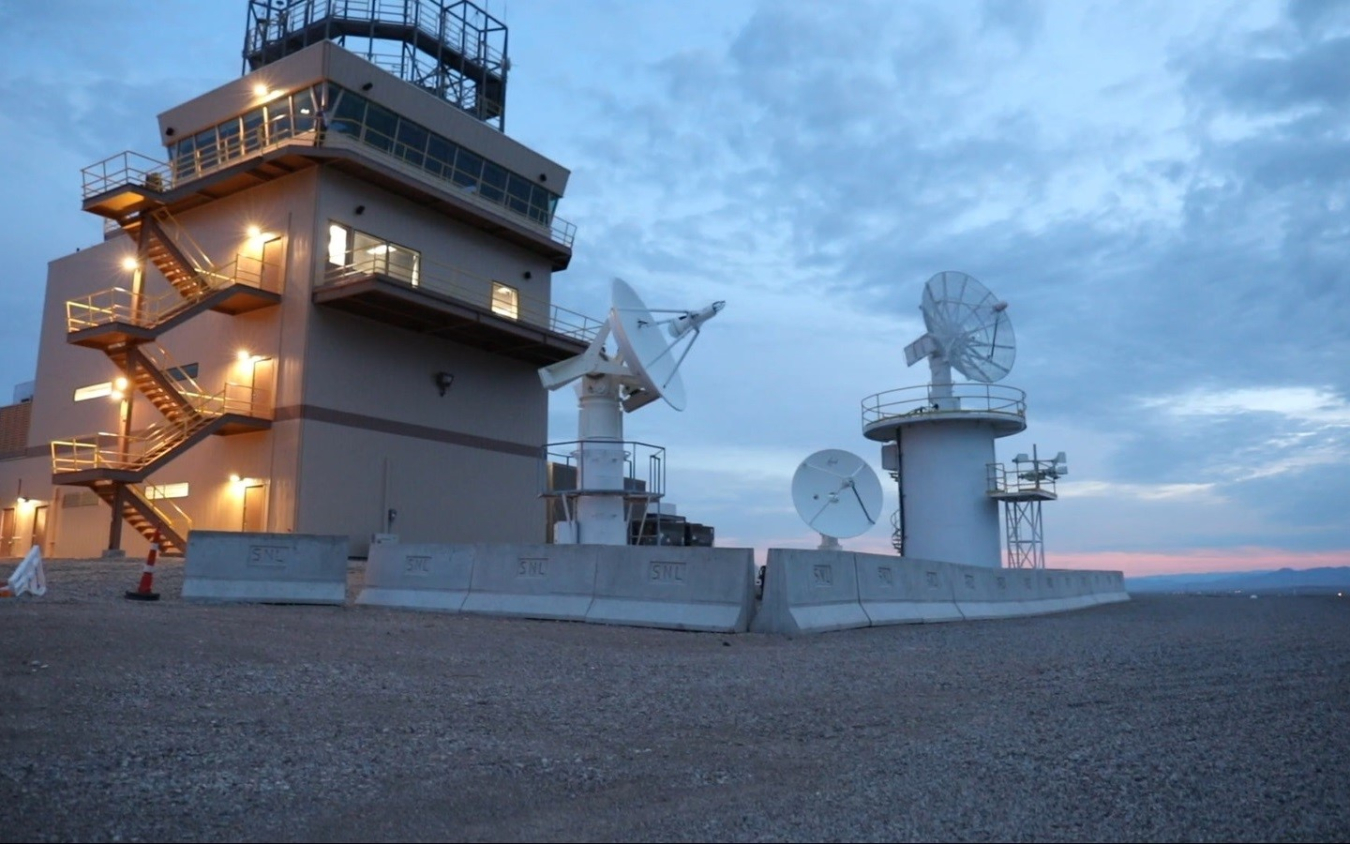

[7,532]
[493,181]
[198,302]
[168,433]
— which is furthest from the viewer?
[7,532]

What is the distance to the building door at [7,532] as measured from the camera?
3450cm

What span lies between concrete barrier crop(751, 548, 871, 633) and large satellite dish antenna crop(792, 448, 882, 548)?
11.7m

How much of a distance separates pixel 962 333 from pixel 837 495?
24.2ft

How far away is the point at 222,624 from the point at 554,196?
88.3 ft

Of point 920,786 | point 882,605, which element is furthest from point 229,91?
point 920,786

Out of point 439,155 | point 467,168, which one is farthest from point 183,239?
point 467,168

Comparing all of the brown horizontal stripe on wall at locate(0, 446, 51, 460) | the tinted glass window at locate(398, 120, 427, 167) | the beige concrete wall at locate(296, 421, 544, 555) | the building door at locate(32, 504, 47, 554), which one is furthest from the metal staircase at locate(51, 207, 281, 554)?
the tinted glass window at locate(398, 120, 427, 167)

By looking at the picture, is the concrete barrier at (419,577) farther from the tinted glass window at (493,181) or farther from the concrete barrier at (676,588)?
the tinted glass window at (493,181)

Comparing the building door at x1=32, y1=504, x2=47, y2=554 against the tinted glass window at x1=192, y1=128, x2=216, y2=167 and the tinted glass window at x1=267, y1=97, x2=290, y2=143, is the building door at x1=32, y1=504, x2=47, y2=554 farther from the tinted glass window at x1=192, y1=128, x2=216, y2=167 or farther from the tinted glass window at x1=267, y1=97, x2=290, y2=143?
the tinted glass window at x1=267, y1=97, x2=290, y2=143

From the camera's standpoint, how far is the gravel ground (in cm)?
464

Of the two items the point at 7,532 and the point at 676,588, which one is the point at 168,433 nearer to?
the point at 7,532

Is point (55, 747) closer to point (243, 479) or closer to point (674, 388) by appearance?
point (674, 388)

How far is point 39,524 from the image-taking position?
33.4 metres

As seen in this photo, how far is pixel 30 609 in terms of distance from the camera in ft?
39.7
